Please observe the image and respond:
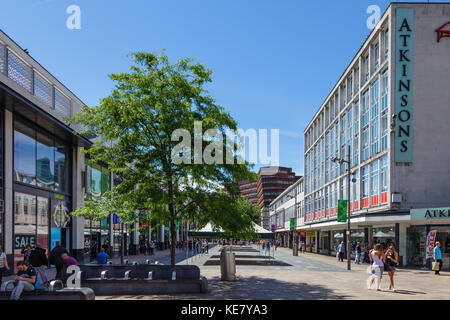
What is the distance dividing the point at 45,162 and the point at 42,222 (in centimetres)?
328

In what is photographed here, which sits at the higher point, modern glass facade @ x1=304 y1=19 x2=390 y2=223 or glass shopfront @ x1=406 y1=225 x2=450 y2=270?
modern glass facade @ x1=304 y1=19 x2=390 y2=223

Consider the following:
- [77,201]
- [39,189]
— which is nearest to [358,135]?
[77,201]

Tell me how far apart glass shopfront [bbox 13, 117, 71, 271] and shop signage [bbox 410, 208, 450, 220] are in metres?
21.6

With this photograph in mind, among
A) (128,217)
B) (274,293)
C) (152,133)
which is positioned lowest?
(274,293)

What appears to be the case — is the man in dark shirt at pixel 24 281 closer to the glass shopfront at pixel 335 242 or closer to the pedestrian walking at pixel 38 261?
the pedestrian walking at pixel 38 261

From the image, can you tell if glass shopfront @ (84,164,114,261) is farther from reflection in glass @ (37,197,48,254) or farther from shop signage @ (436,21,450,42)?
shop signage @ (436,21,450,42)

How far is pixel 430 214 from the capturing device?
91.8 ft

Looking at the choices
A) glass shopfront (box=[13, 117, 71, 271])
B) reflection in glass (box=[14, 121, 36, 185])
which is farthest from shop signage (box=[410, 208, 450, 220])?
reflection in glass (box=[14, 121, 36, 185])

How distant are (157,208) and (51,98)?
1137 cm

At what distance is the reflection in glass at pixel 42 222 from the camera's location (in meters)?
24.0

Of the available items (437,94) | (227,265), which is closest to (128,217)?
(227,265)

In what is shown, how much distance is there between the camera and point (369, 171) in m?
36.3

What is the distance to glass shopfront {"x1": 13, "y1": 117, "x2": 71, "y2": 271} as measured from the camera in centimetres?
2186

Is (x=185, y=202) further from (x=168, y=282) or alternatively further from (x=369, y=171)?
(x=369, y=171)
